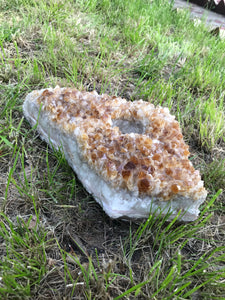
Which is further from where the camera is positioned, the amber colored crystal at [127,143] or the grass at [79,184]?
the amber colored crystal at [127,143]

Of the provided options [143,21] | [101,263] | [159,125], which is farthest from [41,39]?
[101,263]

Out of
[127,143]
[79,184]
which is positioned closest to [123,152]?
[127,143]

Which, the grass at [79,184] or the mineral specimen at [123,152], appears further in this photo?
the mineral specimen at [123,152]

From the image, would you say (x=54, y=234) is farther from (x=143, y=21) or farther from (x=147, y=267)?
(x=143, y=21)

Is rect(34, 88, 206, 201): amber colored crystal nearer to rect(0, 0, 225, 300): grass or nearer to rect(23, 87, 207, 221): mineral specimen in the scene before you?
rect(23, 87, 207, 221): mineral specimen

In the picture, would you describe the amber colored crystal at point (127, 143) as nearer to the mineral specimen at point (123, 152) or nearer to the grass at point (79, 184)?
the mineral specimen at point (123, 152)

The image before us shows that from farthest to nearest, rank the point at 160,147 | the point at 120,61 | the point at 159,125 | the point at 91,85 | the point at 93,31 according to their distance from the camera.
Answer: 1. the point at 93,31
2. the point at 120,61
3. the point at 91,85
4. the point at 159,125
5. the point at 160,147

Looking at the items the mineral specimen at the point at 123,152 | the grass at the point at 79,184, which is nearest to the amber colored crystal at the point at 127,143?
the mineral specimen at the point at 123,152
